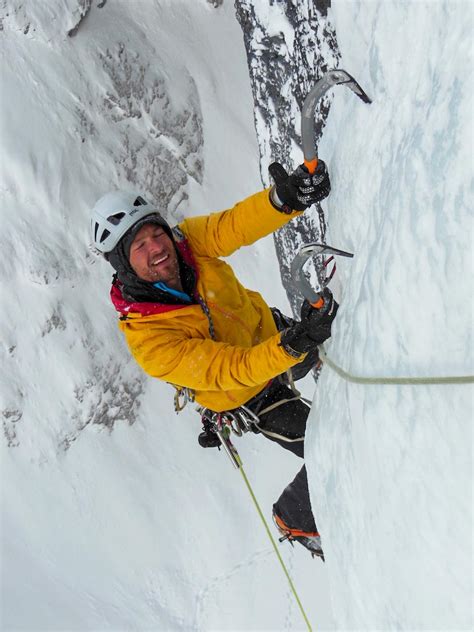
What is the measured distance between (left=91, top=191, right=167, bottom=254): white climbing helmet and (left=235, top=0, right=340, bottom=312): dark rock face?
934 millimetres

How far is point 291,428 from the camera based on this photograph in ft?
10.6

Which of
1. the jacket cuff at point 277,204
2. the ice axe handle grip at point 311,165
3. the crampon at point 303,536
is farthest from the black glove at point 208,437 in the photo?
the ice axe handle grip at point 311,165

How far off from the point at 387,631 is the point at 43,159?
5.34m

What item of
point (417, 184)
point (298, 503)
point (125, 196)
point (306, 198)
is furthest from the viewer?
point (298, 503)

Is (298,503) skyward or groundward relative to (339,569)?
skyward

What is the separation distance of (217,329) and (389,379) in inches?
51.3

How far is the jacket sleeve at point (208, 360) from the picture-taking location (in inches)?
90.1

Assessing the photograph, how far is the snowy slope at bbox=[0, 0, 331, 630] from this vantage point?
19.5ft

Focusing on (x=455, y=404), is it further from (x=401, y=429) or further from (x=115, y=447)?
(x=115, y=447)

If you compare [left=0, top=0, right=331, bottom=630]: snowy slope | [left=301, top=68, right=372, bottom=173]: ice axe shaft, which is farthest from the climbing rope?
[left=0, top=0, right=331, bottom=630]: snowy slope

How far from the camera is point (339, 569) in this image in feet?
6.75

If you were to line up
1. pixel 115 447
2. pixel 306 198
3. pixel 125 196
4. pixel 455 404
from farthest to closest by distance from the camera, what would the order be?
pixel 115 447 → pixel 125 196 → pixel 306 198 → pixel 455 404

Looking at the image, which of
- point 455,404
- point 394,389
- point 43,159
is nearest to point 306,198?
point 394,389

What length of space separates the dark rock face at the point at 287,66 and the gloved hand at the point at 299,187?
0.52 meters
